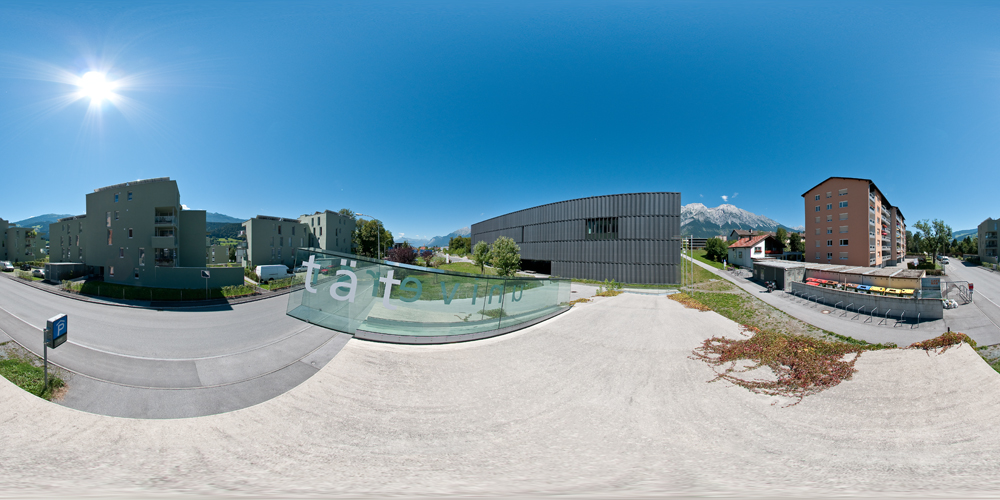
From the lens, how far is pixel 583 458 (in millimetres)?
2721

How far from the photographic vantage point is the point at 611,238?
27781 mm

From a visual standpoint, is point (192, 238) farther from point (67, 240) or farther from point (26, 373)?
point (26, 373)

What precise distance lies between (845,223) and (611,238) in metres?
26.0

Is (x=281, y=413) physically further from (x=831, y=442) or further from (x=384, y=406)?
(x=831, y=442)

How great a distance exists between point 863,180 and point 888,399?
41.3 m

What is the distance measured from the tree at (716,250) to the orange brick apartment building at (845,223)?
10056 millimetres

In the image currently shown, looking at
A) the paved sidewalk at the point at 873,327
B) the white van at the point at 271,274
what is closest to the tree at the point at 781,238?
the paved sidewalk at the point at 873,327

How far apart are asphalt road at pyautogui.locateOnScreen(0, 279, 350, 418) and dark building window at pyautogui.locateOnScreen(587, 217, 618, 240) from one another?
90.7ft

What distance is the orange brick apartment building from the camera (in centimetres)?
2823

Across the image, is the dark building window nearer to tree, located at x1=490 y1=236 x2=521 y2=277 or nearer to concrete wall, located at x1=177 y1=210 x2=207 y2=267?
tree, located at x1=490 y1=236 x2=521 y2=277

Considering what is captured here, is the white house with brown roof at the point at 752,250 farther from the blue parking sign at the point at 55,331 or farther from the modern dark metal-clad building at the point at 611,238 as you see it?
the blue parking sign at the point at 55,331

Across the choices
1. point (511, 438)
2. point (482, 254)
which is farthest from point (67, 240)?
point (482, 254)

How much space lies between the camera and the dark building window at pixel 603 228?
90.9 ft

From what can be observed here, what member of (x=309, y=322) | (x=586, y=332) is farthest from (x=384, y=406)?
(x=586, y=332)
